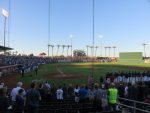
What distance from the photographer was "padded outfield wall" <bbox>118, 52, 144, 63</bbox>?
105 metres

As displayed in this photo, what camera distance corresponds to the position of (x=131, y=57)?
355 ft

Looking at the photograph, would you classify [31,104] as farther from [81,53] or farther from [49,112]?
[81,53]

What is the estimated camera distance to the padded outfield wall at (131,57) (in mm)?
104738

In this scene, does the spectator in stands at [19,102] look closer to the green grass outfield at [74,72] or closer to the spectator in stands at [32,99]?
the spectator in stands at [32,99]

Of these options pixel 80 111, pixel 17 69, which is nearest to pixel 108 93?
pixel 80 111

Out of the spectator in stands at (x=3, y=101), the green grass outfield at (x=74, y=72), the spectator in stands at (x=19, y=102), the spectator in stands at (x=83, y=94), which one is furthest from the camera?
the green grass outfield at (x=74, y=72)

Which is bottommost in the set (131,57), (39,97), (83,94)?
(83,94)

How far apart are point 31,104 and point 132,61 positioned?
95.3m

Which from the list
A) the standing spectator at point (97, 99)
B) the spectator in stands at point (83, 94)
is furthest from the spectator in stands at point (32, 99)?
the spectator in stands at point (83, 94)

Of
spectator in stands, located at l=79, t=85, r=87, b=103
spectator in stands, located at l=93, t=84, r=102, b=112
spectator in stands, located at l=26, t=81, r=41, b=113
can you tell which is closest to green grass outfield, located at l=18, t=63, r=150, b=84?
spectator in stands, located at l=79, t=85, r=87, b=103

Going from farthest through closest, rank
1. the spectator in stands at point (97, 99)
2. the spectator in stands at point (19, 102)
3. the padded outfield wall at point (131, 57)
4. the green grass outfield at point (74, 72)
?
the padded outfield wall at point (131, 57), the green grass outfield at point (74, 72), the spectator in stands at point (97, 99), the spectator in stands at point (19, 102)

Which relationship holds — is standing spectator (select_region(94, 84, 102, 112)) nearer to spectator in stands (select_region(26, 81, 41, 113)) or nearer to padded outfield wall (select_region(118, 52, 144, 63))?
spectator in stands (select_region(26, 81, 41, 113))

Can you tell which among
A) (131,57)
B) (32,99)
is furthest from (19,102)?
(131,57)

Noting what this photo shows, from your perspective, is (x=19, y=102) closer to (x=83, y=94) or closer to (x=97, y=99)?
(x=97, y=99)
